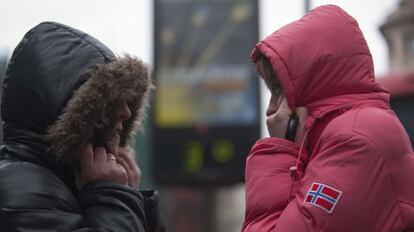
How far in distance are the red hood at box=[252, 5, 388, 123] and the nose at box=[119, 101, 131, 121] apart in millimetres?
374

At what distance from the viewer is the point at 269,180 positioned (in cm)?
227

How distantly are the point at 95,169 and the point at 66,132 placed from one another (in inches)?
4.7

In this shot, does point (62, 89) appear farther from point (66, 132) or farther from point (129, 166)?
point (129, 166)

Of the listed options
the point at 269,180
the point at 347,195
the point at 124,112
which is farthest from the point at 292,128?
the point at 124,112

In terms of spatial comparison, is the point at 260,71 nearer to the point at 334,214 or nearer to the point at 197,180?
the point at 334,214

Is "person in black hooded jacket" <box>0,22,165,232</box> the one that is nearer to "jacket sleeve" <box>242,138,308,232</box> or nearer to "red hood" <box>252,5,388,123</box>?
"jacket sleeve" <box>242,138,308,232</box>

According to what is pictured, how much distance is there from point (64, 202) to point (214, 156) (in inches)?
448

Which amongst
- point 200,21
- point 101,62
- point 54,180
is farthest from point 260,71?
point 200,21

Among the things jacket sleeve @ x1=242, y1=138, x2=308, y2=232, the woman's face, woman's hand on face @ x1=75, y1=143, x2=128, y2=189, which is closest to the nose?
the woman's face

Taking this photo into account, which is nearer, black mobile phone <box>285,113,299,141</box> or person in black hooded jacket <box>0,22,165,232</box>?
person in black hooded jacket <box>0,22,165,232</box>

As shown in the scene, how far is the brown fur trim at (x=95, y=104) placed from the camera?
220cm

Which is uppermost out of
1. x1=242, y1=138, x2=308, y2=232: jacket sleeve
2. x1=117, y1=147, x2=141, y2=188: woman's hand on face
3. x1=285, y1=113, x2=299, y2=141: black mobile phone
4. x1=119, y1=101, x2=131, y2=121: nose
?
→ x1=119, y1=101, x2=131, y2=121: nose

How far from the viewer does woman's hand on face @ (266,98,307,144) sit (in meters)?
2.32

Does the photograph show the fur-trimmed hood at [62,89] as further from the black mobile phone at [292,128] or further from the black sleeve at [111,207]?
the black mobile phone at [292,128]
